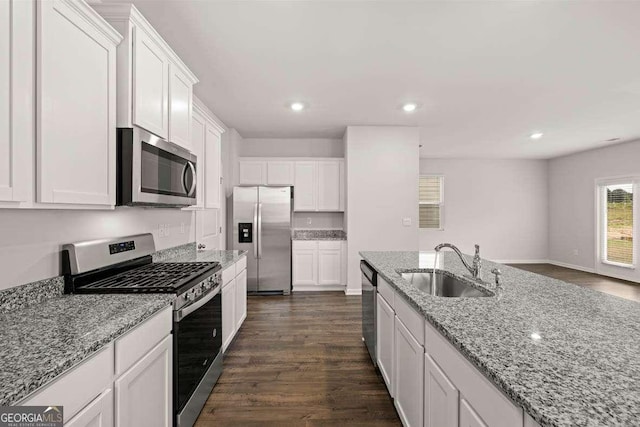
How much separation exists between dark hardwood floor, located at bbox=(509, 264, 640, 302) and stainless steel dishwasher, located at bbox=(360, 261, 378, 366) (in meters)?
4.58

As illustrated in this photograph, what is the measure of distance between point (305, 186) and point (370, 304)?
308 centimetres

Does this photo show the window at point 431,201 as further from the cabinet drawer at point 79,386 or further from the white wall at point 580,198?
the cabinet drawer at point 79,386

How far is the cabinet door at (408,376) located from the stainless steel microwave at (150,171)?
5.52 feet

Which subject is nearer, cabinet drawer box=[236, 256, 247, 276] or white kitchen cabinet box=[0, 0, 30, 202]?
white kitchen cabinet box=[0, 0, 30, 202]

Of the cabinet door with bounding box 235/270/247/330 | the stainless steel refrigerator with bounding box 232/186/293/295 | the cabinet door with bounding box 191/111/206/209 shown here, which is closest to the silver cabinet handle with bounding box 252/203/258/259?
the stainless steel refrigerator with bounding box 232/186/293/295

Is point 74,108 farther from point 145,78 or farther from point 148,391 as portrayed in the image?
point 148,391

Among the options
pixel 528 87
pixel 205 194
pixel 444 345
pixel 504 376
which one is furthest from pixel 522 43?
pixel 205 194

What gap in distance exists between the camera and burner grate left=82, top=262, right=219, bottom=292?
5.20 ft

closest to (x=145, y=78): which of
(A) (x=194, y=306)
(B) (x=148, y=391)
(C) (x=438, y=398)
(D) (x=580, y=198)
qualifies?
(A) (x=194, y=306)

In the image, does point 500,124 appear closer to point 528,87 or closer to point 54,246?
point 528,87

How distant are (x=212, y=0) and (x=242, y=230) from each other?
331 cm

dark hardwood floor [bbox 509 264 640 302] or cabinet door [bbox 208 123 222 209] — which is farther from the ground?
cabinet door [bbox 208 123 222 209]

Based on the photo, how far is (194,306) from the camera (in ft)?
5.82

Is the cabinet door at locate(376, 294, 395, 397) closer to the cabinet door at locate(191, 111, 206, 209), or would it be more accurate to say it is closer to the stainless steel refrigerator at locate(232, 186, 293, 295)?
the cabinet door at locate(191, 111, 206, 209)
